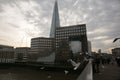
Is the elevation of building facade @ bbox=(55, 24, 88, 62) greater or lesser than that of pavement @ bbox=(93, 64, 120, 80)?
greater

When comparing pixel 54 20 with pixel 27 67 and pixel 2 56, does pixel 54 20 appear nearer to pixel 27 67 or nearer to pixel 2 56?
pixel 2 56

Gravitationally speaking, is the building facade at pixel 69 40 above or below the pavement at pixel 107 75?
above

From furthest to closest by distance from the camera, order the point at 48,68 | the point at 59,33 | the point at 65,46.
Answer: the point at 59,33, the point at 65,46, the point at 48,68

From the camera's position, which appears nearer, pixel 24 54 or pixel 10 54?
pixel 10 54

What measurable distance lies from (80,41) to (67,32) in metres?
27.5

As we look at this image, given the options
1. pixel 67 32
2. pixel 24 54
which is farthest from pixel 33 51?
pixel 67 32

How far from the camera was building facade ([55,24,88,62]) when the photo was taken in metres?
82.0

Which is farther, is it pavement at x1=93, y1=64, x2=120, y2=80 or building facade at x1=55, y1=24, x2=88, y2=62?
building facade at x1=55, y1=24, x2=88, y2=62

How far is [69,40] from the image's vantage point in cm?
8725

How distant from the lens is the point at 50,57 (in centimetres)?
7606

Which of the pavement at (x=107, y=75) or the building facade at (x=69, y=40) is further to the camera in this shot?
the building facade at (x=69, y=40)

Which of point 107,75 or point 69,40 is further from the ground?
point 69,40

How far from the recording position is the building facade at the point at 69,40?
82.0 metres

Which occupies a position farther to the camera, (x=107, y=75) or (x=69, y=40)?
(x=69, y=40)
